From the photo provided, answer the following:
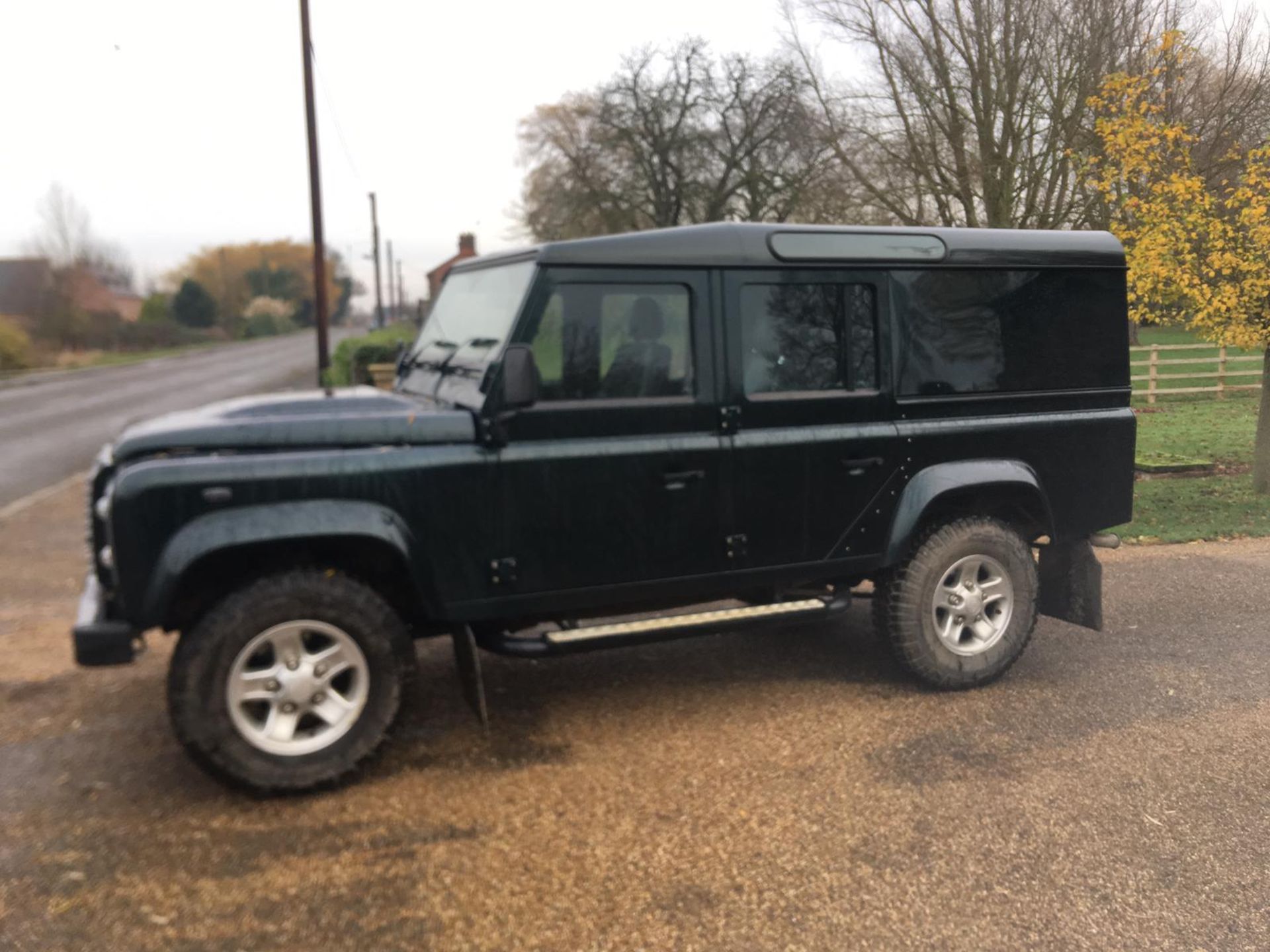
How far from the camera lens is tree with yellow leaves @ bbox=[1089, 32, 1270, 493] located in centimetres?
906

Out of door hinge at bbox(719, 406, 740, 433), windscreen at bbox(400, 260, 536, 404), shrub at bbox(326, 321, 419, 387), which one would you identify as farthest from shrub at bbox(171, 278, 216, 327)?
door hinge at bbox(719, 406, 740, 433)

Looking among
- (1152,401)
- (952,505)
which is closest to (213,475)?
(952,505)

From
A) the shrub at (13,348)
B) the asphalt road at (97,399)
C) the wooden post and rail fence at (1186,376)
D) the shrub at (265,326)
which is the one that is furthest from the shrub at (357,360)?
the shrub at (265,326)

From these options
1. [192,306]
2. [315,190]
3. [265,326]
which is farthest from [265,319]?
[315,190]

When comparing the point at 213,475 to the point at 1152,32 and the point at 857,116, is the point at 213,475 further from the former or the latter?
the point at 857,116

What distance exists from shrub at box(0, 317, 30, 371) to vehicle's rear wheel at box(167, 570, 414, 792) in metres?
36.6

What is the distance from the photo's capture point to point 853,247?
15.4ft

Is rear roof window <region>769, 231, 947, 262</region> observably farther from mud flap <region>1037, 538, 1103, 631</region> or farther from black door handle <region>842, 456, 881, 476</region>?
mud flap <region>1037, 538, 1103, 631</region>

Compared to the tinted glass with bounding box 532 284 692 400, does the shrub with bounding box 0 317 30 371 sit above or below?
above

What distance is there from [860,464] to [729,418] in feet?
2.32

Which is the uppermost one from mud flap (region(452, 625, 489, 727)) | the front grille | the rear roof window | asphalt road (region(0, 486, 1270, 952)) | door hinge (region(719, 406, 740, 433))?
the rear roof window

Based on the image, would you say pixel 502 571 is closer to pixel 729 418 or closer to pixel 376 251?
pixel 729 418

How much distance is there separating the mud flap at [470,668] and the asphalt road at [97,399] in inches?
75.4

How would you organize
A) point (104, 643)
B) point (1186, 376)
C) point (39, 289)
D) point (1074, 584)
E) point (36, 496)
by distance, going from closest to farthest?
point (104, 643) < point (1074, 584) < point (36, 496) < point (1186, 376) < point (39, 289)
